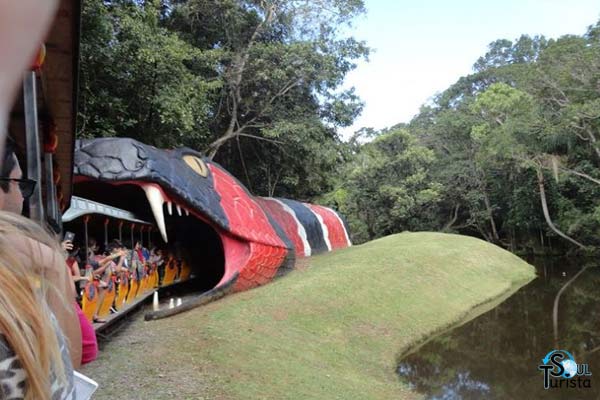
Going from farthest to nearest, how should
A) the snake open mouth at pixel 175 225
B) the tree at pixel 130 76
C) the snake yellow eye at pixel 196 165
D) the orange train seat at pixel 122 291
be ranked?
the snake yellow eye at pixel 196 165, the tree at pixel 130 76, the snake open mouth at pixel 175 225, the orange train seat at pixel 122 291

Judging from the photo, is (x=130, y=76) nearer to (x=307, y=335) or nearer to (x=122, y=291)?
(x=122, y=291)

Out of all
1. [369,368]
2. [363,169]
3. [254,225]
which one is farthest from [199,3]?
[363,169]

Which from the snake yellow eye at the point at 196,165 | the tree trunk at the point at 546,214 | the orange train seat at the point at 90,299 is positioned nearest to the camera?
the orange train seat at the point at 90,299

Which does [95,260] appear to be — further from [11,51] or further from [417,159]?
[417,159]

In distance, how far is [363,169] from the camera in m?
26.2

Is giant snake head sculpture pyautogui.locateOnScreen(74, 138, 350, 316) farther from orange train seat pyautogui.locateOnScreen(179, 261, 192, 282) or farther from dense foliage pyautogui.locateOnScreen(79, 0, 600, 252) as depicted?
dense foliage pyautogui.locateOnScreen(79, 0, 600, 252)

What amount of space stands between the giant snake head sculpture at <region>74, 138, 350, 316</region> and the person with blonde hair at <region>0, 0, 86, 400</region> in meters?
6.89

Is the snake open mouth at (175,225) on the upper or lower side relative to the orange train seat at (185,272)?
upper

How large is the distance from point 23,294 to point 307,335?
6.67 meters

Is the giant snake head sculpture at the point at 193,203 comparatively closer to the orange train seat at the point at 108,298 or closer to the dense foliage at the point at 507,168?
the orange train seat at the point at 108,298

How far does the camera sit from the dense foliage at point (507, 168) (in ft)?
64.4

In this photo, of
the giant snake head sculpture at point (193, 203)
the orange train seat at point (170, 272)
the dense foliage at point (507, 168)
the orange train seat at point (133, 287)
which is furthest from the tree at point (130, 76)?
the dense foliage at point (507, 168)

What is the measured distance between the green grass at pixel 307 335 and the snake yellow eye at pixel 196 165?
2297 millimetres

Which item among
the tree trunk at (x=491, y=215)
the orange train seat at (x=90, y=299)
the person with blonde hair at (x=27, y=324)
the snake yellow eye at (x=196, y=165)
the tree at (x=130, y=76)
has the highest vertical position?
the tree at (x=130, y=76)
